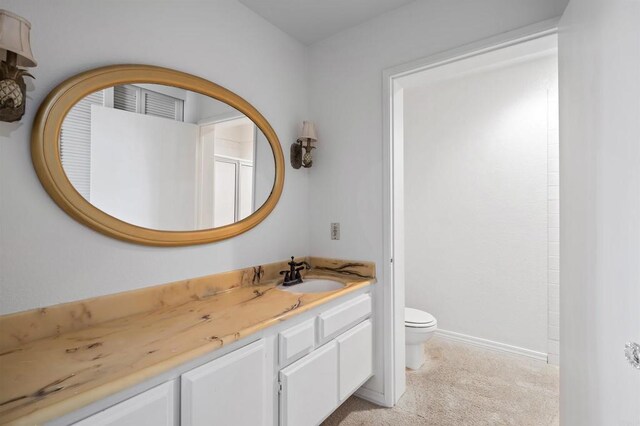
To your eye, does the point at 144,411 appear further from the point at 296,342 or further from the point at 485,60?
the point at 485,60

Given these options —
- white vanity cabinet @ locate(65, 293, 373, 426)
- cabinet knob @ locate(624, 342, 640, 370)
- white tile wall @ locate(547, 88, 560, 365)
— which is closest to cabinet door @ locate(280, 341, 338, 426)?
white vanity cabinet @ locate(65, 293, 373, 426)

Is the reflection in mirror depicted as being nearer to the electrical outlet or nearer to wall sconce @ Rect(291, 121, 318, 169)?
wall sconce @ Rect(291, 121, 318, 169)

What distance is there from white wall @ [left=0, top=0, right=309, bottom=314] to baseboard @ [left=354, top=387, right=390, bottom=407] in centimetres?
109

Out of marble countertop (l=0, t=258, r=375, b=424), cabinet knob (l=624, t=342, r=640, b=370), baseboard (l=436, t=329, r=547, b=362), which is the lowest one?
baseboard (l=436, t=329, r=547, b=362)

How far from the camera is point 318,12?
79.0 inches

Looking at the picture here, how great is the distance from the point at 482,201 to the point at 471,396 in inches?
64.5

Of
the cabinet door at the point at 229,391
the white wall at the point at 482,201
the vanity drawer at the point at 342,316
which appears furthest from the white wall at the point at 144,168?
the white wall at the point at 482,201

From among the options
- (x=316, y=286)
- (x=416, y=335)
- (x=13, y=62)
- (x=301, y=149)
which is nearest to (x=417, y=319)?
(x=416, y=335)

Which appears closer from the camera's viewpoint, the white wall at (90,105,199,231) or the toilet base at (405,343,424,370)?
the white wall at (90,105,199,231)

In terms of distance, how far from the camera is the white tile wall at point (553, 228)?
2482mm

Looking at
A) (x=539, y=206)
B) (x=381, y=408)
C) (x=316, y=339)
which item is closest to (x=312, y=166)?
(x=316, y=339)

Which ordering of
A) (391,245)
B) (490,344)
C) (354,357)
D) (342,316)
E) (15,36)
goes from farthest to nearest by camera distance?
1. (490,344)
2. (391,245)
3. (354,357)
4. (342,316)
5. (15,36)

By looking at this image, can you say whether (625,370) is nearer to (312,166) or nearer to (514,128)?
(312,166)

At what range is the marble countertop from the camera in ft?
2.44
